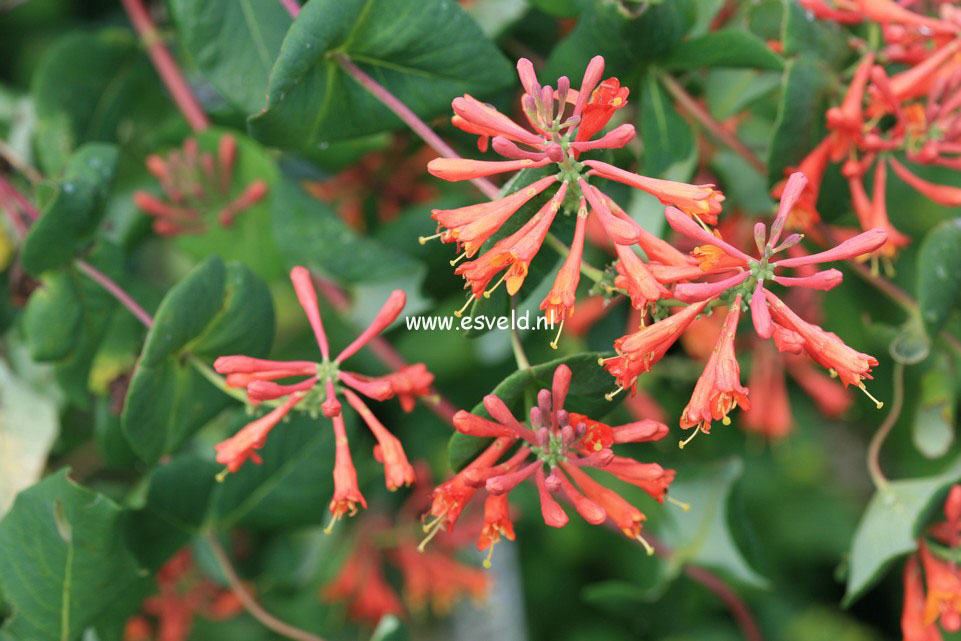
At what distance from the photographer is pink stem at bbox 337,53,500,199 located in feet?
3.17

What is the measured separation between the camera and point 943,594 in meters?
1.07

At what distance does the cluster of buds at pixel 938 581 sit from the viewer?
106 centimetres

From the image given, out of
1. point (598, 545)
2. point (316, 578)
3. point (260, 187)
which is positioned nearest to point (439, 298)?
point (260, 187)

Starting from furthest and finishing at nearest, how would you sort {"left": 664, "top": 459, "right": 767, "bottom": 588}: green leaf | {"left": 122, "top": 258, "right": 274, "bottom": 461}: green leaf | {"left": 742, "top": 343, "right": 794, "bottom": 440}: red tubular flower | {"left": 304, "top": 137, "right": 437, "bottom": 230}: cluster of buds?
{"left": 742, "top": 343, "right": 794, "bottom": 440}: red tubular flower → {"left": 304, "top": 137, "right": 437, "bottom": 230}: cluster of buds → {"left": 664, "top": 459, "right": 767, "bottom": 588}: green leaf → {"left": 122, "top": 258, "right": 274, "bottom": 461}: green leaf

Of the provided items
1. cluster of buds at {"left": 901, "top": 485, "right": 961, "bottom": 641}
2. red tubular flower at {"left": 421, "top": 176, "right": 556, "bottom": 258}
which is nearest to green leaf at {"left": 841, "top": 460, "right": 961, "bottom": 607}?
cluster of buds at {"left": 901, "top": 485, "right": 961, "bottom": 641}

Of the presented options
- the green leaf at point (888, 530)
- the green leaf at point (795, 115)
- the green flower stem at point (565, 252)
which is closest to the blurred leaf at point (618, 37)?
the green leaf at point (795, 115)

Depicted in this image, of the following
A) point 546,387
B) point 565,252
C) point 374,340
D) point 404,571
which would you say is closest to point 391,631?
point 374,340

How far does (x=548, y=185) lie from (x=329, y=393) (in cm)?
29

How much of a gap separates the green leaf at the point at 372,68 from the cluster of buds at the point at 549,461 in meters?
0.36

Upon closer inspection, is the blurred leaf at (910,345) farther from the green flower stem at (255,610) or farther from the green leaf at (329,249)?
the green flower stem at (255,610)

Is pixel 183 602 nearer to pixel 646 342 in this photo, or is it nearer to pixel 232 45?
pixel 232 45

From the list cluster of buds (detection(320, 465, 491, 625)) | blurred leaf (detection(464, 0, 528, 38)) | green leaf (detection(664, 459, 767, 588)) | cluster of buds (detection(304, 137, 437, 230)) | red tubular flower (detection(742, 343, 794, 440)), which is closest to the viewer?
blurred leaf (detection(464, 0, 528, 38))

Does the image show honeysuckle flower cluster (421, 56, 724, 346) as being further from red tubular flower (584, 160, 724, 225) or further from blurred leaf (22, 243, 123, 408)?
blurred leaf (22, 243, 123, 408)

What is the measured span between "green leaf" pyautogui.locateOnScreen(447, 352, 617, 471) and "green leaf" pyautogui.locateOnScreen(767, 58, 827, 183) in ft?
1.14
